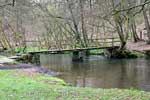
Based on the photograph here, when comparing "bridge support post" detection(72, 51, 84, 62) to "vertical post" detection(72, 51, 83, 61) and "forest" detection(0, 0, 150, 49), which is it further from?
"forest" detection(0, 0, 150, 49)

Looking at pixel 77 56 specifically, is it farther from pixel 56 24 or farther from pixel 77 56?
pixel 56 24

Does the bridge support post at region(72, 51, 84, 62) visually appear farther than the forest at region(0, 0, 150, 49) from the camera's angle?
No

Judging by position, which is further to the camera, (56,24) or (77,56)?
(56,24)

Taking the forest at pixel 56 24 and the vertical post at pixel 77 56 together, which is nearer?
the vertical post at pixel 77 56

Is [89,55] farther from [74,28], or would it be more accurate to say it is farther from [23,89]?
[23,89]

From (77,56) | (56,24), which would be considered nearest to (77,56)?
(77,56)

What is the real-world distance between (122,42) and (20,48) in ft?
37.3

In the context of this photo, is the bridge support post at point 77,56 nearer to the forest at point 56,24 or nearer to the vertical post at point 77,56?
the vertical post at point 77,56

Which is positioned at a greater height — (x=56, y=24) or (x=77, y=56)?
(x=56, y=24)

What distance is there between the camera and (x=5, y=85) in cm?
1515

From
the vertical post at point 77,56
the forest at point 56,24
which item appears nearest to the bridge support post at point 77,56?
the vertical post at point 77,56

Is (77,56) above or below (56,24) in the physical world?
below

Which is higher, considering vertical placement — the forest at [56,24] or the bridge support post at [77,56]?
the forest at [56,24]

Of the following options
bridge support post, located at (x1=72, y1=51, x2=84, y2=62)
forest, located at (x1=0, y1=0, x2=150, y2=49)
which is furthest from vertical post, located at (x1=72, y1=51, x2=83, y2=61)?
forest, located at (x1=0, y1=0, x2=150, y2=49)
